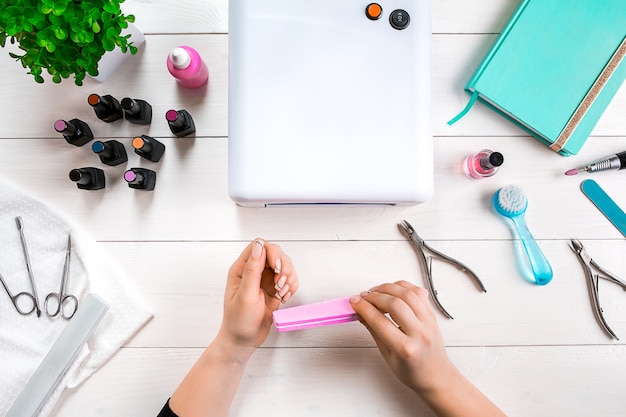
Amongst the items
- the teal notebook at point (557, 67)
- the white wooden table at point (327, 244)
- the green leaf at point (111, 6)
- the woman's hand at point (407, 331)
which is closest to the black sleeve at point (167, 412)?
the white wooden table at point (327, 244)

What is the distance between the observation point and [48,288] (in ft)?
2.17

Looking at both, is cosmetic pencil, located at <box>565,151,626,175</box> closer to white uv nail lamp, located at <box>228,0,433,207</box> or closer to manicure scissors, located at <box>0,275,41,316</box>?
white uv nail lamp, located at <box>228,0,433,207</box>

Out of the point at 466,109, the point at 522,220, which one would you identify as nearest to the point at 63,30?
the point at 466,109

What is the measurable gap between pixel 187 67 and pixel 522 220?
0.54 meters

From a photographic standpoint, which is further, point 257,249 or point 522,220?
point 522,220

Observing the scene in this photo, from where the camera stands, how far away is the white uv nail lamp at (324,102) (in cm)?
53

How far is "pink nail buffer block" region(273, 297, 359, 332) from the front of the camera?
58 centimetres

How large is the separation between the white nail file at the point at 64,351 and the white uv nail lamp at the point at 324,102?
289 mm

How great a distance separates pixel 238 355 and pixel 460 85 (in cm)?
53

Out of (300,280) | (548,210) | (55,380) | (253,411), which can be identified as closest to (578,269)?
(548,210)

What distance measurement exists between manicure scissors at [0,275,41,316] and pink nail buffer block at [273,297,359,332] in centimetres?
37

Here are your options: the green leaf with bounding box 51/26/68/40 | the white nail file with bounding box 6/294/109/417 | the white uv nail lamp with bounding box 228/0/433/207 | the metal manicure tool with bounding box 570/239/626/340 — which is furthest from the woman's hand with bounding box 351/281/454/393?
the green leaf with bounding box 51/26/68/40

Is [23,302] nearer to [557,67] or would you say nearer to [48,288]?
[48,288]

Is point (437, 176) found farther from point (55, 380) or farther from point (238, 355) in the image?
point (55, 380)
